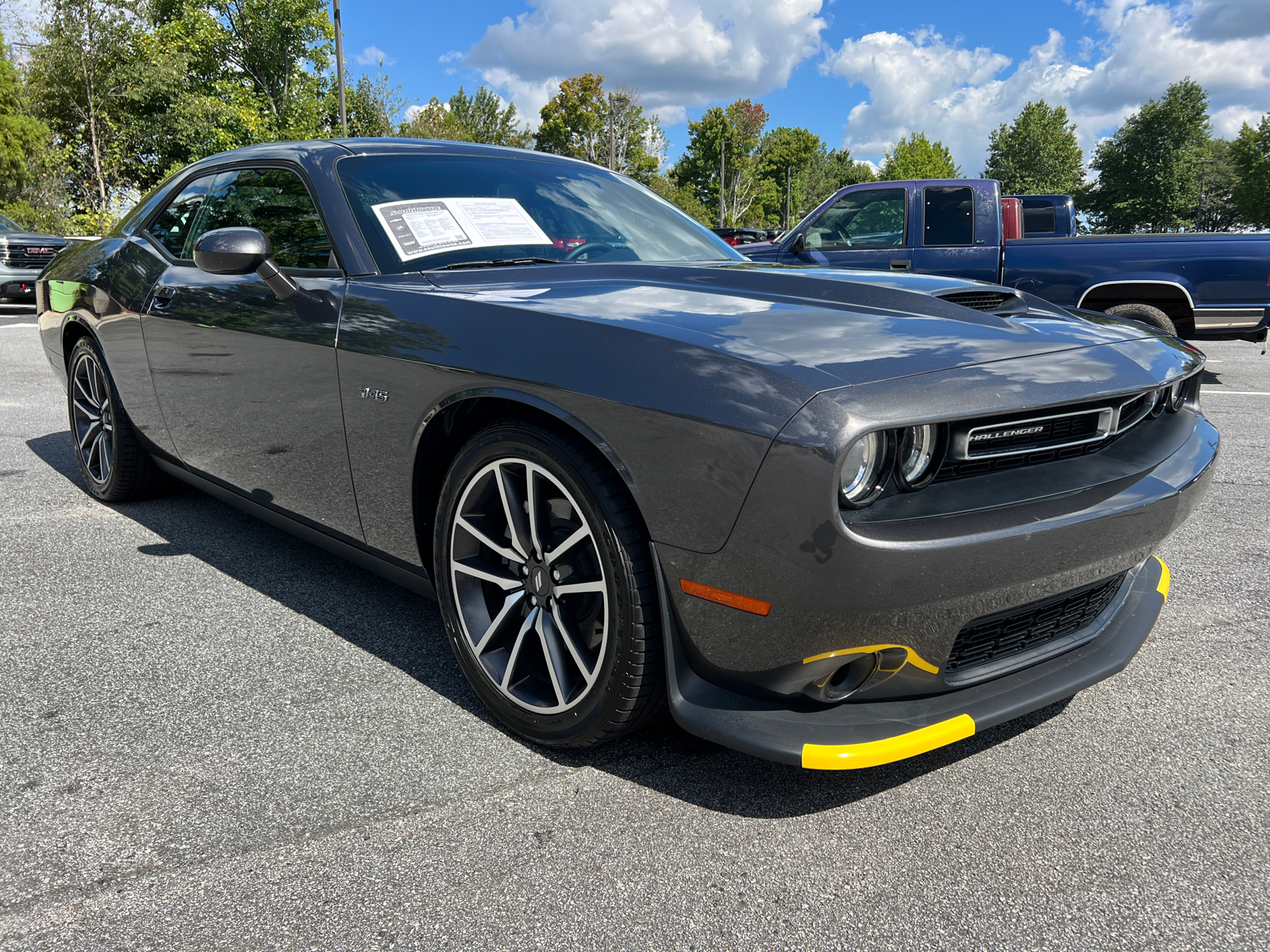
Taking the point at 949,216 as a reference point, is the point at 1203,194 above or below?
above

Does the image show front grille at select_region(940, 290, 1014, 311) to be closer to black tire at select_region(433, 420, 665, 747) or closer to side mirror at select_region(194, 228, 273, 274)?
black tire at select_region(433, 420, 665, 747)

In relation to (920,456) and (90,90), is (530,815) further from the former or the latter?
(90,90)

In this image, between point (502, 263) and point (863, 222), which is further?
point (863, 222)

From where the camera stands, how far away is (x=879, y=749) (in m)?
1.75

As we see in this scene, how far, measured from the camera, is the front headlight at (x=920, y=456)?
1.78m

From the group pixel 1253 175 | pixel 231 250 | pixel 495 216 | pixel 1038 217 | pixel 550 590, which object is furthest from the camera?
pixel 1253 175

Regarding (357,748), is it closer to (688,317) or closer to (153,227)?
(688,317)

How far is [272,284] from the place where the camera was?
8.97 feet

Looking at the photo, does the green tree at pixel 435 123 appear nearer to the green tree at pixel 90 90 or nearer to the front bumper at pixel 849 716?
the green tree at pixel 90 90

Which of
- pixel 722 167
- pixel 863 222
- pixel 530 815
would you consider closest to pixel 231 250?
pixel 530 815

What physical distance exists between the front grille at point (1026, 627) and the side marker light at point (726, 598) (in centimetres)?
42

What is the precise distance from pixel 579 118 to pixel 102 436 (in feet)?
204

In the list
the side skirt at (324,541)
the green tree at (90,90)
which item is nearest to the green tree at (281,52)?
the green tree at (90,90)

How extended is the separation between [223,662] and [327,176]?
1.48m
